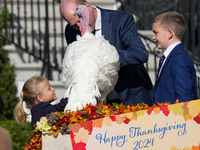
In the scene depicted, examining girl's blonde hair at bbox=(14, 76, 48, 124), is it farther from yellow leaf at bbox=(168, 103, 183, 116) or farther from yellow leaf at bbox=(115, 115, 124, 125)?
yellow leaf at bbox=(168, 103, 183, 116)

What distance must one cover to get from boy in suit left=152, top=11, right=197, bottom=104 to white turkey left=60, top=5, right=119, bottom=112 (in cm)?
60

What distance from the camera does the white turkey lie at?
A: 177 centimetres

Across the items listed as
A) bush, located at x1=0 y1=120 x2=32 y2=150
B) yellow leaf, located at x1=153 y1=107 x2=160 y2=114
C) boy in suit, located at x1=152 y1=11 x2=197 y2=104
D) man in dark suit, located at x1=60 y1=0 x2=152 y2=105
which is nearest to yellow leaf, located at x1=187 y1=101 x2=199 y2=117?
yellow leaf, located at x1=153 y1=107 x2=160 y2=114

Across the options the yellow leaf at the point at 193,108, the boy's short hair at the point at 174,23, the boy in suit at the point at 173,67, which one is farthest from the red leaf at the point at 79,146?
the boy's short hair at the point at 174,23

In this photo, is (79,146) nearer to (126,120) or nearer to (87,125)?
(87,125)

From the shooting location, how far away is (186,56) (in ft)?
7.95

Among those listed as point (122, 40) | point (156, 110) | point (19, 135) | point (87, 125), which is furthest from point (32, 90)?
point (19, 135)

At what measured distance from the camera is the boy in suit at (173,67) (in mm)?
2283

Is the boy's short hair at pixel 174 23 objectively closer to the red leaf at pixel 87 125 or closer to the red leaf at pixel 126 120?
the red leaf at pixel 126 120

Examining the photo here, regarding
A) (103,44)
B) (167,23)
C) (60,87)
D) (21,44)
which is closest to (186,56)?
(167,23)

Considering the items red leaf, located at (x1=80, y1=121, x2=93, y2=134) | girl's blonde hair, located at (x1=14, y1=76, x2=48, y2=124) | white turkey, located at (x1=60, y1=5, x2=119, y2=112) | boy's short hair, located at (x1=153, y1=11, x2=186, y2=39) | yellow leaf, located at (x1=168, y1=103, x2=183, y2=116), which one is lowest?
girl's blonde hair, located at (x1=14, y1=76, x2=48, y2=124)

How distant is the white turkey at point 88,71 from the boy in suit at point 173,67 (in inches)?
23.6

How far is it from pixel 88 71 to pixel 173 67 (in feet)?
2.90

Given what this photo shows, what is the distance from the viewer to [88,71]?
5.89ft
